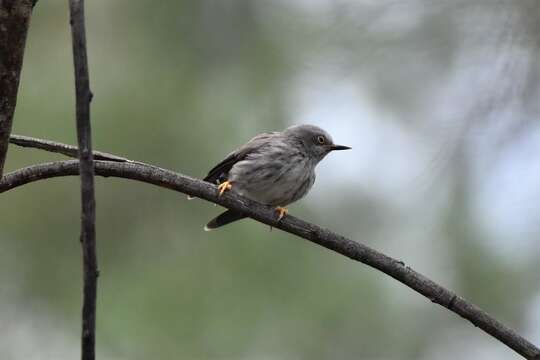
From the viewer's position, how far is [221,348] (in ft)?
19.1

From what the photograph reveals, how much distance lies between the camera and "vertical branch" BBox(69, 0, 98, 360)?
5.96ft

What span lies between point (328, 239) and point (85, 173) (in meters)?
1.18

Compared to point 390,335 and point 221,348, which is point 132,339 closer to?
point 221,348

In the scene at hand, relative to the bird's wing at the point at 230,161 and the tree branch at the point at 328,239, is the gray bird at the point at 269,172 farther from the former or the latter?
the tree branch at the point at 328,239

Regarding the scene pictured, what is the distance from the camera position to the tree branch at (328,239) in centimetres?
270

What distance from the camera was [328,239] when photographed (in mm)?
2875

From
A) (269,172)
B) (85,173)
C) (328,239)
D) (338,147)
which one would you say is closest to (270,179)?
(269,172)

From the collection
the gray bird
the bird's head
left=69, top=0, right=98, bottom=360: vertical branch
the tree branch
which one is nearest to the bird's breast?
the gray bird

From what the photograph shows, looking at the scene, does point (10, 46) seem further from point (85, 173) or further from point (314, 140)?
point (314, 140)

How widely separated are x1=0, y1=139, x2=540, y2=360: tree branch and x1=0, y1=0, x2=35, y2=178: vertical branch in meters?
0.36

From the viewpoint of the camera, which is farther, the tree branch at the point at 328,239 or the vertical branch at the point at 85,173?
the tree branch at the point at 328,239

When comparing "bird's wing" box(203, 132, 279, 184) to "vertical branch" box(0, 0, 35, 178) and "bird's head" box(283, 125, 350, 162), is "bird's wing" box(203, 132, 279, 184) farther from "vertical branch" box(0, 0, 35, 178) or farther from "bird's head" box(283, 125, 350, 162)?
"vertical branch" box(0, 0, 35, 178)

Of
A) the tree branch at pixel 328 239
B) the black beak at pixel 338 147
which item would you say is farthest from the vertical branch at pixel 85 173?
the black beak at pixel 338 147

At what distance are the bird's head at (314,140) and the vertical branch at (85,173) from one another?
118 inches
